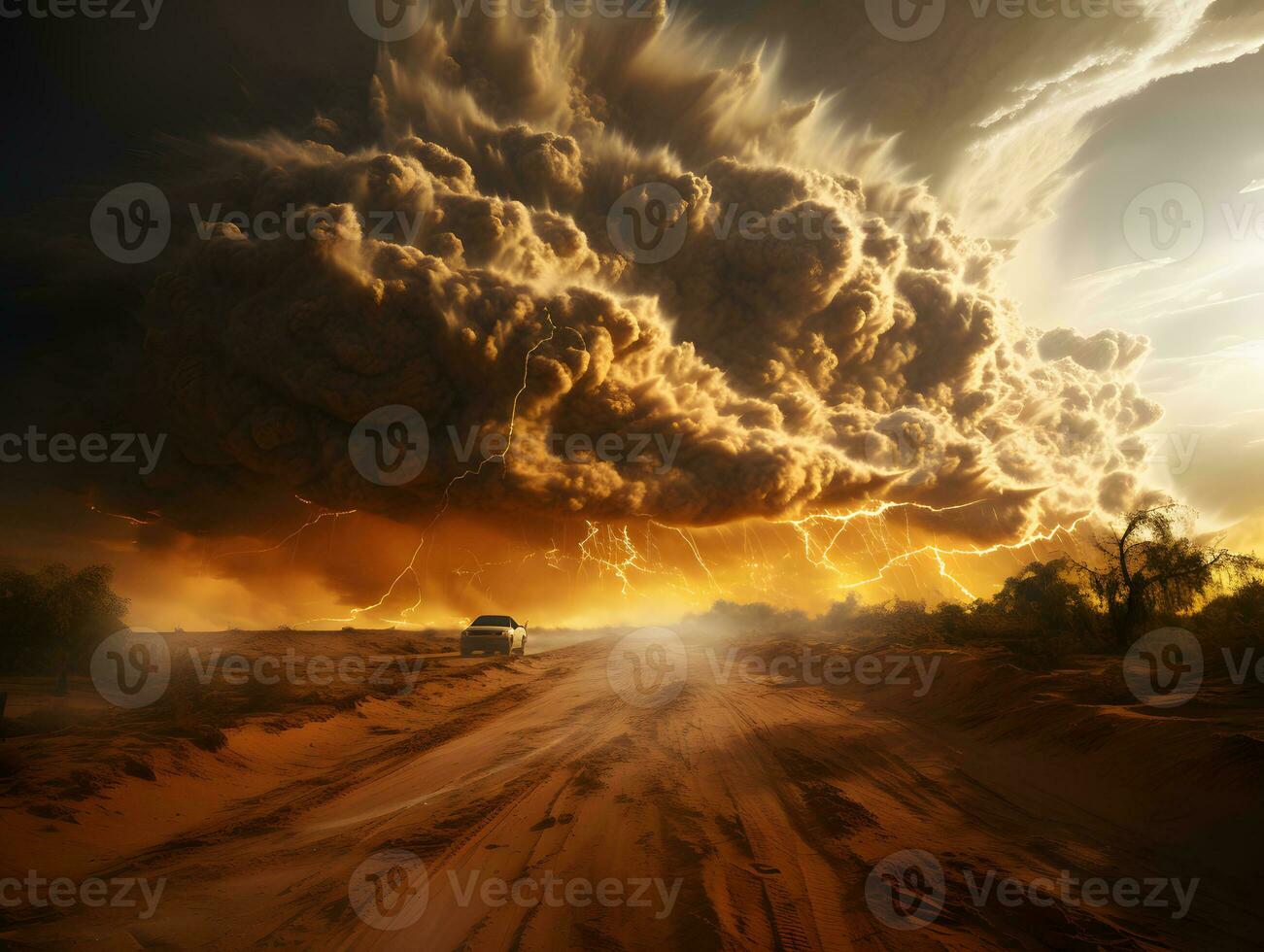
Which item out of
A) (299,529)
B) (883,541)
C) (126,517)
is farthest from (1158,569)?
(126,517)

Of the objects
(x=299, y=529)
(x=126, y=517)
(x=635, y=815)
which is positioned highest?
(x=126, y=517)

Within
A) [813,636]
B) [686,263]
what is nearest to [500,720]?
[813,636]

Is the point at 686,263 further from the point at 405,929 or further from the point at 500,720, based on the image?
the point at 405,929

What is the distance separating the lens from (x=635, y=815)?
5.77m

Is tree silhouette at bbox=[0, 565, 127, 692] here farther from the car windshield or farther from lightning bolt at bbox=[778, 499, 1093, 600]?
lightning bolt at bbox=[778, 499, 1093, 600]

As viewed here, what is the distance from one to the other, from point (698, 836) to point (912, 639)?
59.0 ft

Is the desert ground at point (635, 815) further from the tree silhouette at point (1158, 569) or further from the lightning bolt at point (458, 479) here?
the lightning bolt at point (458, 479)

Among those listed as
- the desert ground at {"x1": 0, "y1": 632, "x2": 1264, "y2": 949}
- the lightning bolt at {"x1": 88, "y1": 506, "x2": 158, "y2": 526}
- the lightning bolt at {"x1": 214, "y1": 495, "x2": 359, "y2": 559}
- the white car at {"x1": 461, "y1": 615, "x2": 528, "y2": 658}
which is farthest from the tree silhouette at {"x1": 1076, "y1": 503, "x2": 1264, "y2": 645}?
the lightning bolt at {"x1": 88, "y1": 506, "x2": 158, "y2": 526}

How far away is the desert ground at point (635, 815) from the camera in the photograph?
3.95m

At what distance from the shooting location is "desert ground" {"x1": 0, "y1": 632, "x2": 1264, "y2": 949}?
3949 mm

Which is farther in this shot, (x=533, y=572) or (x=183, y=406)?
(x=533, y=572)

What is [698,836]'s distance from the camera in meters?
5.28

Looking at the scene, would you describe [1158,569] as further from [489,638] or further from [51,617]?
[51,617]

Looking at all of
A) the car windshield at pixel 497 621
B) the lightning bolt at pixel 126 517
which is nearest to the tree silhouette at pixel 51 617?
the lightning bolt at pixel 126 517
